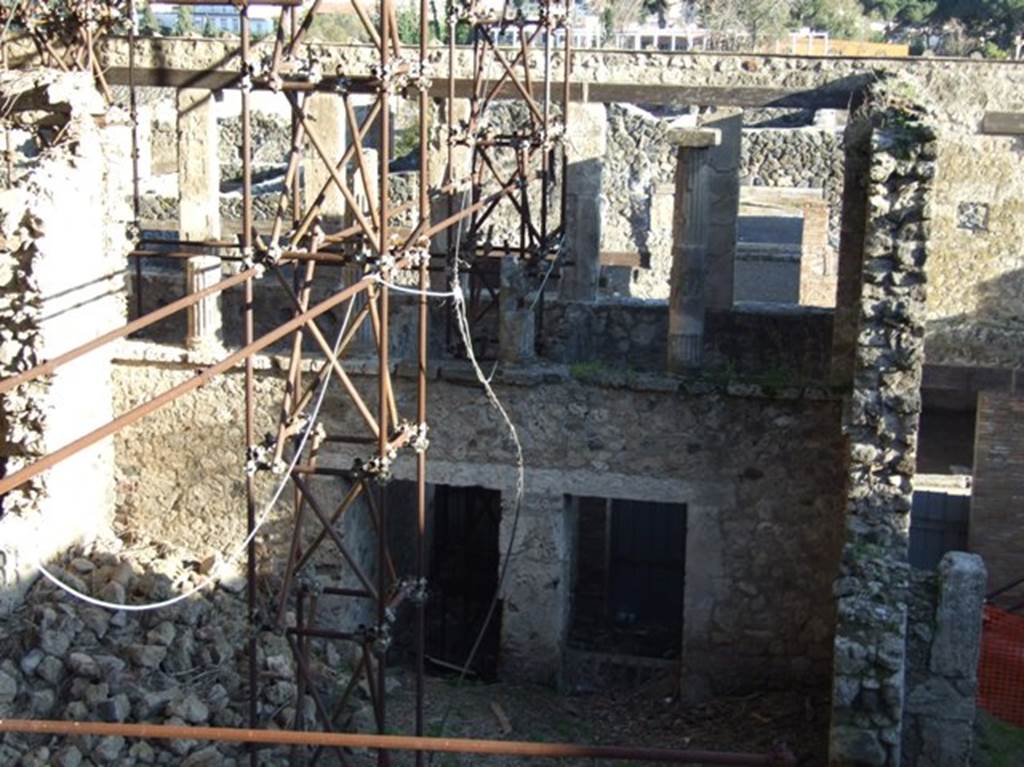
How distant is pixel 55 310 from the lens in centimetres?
1141

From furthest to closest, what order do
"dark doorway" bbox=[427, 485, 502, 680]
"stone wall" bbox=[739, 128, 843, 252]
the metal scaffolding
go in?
"stone wall" bbox=[739, 128, 843, 252] → "dark doorway" bbox=[427, 485, 502, 680] → the metal scaffolding

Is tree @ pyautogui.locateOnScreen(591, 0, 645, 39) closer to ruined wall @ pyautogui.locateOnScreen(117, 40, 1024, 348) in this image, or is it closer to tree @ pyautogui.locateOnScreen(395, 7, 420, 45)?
tree @ pyautogui.locateOnScreen(395, 7, 420, 45)

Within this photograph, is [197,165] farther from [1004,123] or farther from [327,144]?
[1004,123]

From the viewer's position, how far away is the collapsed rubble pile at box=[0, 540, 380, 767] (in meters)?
9.68

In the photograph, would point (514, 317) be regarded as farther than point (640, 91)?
Answer: No

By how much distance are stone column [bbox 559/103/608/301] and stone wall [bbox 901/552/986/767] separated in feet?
17.0

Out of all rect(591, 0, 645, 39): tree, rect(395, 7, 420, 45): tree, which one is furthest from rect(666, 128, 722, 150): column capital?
rect(591, 0, 645, 39): tree

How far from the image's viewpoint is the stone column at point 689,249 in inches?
472

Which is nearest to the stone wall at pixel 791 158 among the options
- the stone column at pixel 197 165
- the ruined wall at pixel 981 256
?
the ruined wall at pixel 981 256

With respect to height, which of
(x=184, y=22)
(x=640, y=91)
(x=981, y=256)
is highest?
(x=184, y=22)

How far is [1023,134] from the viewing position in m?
19.0

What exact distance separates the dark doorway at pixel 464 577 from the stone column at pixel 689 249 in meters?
2.28

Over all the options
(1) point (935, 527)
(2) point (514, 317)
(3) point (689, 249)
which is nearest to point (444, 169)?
(2) point (514, 317)

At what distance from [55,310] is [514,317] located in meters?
3.46
